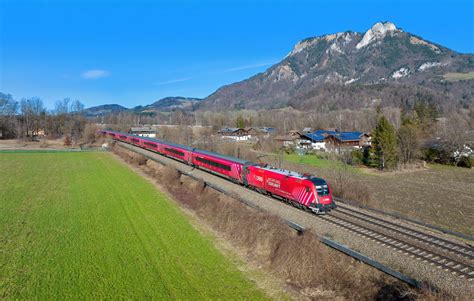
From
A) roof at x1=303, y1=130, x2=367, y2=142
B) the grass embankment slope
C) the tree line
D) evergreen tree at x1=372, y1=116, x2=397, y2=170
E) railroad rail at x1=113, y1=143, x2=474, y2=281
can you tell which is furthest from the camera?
roof at x1=303, y1=130, x2=367, y2=142

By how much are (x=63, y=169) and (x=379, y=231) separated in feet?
155

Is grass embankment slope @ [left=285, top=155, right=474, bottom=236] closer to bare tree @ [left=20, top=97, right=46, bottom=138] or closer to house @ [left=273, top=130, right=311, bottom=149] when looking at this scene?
house @ [left=273, top=130, right=311, bottom=149]

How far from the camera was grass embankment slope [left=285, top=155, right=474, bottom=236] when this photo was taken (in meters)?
27.1

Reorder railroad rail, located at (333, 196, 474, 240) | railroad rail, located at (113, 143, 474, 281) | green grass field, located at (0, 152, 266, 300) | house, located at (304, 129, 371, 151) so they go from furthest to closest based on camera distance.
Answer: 1. house, located at (304, 129, 371, 151)
2. railroad rail, located at (333, 196, 474, 240)
3. railroad rail, located at (113, 143, 474, 281)
4. green grass field, located at (0, 152, 266, 300)

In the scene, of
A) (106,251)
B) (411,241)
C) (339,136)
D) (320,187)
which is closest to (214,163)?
(320,187)

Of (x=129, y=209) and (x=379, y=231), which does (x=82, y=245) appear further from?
(x=379, y=231)

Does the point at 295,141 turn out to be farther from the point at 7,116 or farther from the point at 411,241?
the point at 7,116

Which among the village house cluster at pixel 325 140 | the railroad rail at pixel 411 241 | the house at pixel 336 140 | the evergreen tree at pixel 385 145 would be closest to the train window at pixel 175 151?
the railroad rail at pixel 411 241

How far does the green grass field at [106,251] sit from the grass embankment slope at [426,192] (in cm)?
1738

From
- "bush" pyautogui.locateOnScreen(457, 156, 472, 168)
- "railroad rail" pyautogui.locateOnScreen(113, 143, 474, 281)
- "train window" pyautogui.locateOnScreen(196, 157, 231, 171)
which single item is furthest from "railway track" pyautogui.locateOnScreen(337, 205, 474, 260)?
"bush" pyautogui.locateOnScreen(457, 156, 472, 168)

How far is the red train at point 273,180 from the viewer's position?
2233 cm

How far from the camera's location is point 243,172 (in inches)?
1239

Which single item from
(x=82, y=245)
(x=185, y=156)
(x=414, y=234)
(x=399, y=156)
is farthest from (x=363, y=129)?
(x=82, y=245)

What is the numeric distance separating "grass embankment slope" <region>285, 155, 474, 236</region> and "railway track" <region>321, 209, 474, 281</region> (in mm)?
7238
